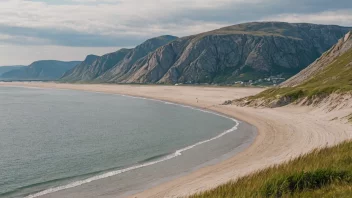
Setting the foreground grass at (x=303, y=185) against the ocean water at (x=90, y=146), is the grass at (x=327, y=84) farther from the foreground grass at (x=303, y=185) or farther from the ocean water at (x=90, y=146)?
the foreground grass at (x=303, y=185)

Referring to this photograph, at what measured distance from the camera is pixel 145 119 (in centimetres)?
7169

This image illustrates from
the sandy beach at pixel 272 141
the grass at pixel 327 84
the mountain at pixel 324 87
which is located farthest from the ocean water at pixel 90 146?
the grass at pixel 327 84

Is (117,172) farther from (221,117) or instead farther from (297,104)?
(297,104)

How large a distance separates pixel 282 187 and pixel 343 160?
4.78m

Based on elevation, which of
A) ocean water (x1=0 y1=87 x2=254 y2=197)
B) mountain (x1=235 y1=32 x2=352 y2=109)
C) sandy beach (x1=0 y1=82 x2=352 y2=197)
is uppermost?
mountain (x1=235 y1=32 x2=352 y2=109)

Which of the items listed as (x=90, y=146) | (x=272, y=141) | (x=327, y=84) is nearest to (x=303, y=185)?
(x=272, y=141)

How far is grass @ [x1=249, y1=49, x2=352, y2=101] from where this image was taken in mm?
67369

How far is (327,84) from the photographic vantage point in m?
75.1

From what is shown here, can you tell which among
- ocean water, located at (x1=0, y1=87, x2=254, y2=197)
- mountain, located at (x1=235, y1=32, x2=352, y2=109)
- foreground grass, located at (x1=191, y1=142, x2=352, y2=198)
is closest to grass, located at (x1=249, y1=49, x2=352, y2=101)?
mountain, located at (x1=235, y1=32, x2=352, y2=109)

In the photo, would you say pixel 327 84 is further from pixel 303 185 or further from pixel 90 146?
pixel 303 185

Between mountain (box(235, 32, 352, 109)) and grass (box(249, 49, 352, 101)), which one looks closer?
mountain (box(235, 32, 352, 109))

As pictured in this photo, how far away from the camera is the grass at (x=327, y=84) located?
67.4 m

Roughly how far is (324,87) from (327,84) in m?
7.28

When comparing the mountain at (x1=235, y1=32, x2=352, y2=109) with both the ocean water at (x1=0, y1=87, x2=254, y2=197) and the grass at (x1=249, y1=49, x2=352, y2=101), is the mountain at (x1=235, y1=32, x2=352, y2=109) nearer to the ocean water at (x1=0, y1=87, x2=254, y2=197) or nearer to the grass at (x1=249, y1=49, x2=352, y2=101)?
the grass at (x1=249, y1=49, x2=352, y2=101)
